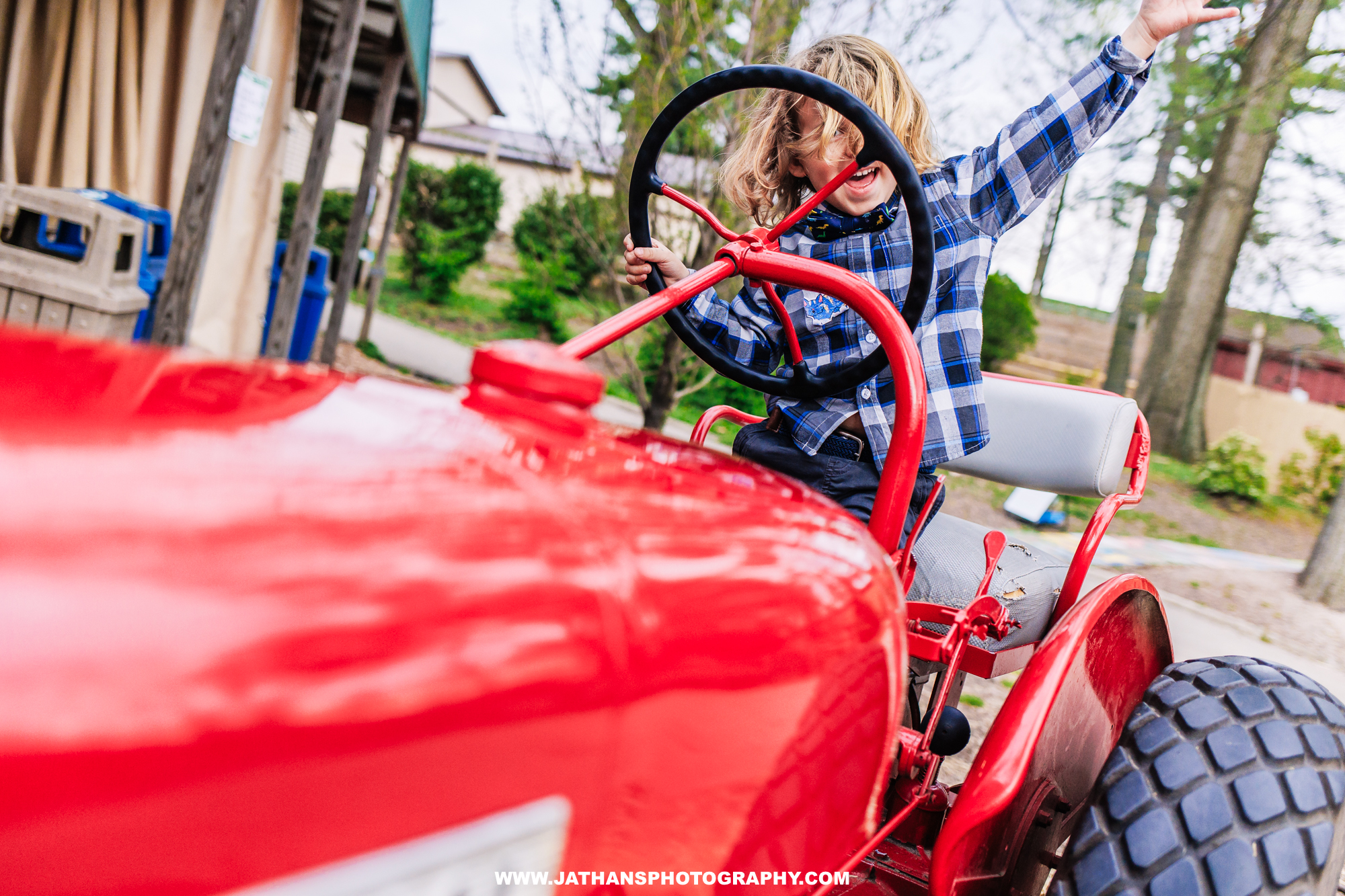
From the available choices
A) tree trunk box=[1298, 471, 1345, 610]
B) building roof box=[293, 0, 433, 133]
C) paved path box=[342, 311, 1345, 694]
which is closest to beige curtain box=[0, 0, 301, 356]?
building roof box=[293, 0, 433, 133]

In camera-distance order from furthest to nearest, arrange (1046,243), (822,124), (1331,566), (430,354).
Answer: (1046,243), (430,354), (1331,566), (822,124)

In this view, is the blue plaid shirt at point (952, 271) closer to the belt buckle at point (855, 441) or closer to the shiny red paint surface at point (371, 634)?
the belt buckle at point (855, 441)

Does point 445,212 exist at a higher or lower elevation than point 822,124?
higher

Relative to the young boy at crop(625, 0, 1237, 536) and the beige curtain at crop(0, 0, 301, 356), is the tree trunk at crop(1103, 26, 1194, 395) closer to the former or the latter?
the beige curtain at crop(0, 0, 301, 356)

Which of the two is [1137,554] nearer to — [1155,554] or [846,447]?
[1155,554]

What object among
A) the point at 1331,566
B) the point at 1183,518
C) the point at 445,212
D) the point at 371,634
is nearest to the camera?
the point at 371,634

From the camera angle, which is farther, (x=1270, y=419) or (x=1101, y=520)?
(x=1270, y=419)

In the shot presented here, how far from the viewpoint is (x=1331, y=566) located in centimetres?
705

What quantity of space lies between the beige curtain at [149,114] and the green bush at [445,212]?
886cm

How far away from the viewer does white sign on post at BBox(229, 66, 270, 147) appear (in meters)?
3.58

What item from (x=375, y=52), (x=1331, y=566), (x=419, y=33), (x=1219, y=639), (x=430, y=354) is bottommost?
(x=1219, y=639)

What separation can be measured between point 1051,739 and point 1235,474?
12305 mm

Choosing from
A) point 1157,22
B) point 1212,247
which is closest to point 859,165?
point 1157,22

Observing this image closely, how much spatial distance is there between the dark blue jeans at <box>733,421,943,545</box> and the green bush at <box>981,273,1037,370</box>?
1087 cm
